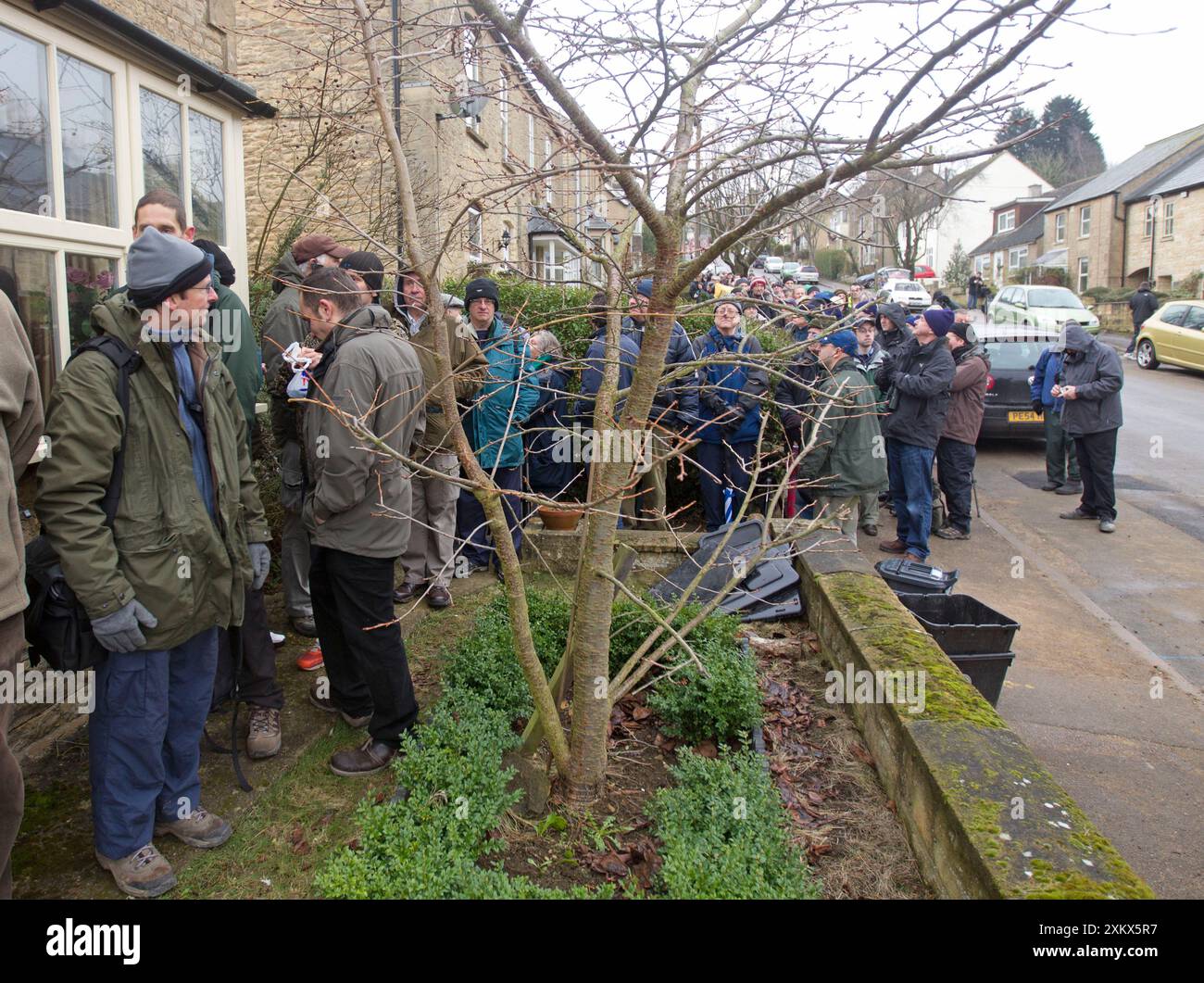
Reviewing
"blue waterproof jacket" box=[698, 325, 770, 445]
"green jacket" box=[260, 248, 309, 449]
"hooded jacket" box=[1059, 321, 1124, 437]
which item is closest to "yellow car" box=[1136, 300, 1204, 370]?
"hooded jacket" box=[1059, 321, 1124, 437]

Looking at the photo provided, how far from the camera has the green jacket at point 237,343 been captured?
180 inches

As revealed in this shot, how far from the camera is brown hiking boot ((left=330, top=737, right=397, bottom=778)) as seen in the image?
397 cm

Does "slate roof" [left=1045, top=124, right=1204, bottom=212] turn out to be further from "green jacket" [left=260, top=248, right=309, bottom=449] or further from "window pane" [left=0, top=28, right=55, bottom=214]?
"window pane" [left=0, top=28, right=55, bottom=214]

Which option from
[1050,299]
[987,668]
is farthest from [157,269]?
[1050,299]

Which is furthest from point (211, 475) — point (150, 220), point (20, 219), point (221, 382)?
point (20, 219)

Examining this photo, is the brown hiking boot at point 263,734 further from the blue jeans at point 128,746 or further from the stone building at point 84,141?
the stone building at point 84,141

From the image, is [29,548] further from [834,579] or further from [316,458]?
[834,579]

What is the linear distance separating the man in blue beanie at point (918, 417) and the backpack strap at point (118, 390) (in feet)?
21.7

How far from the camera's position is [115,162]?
4.95 m

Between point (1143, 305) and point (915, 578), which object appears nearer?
point (915, 578)

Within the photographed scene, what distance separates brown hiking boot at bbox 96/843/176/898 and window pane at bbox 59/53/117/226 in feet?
10.7

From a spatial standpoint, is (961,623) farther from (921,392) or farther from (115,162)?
(115,162)

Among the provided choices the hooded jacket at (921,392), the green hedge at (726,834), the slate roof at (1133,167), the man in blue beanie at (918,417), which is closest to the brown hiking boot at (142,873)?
the green hedge at (726,834)

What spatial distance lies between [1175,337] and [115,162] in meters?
24.0
